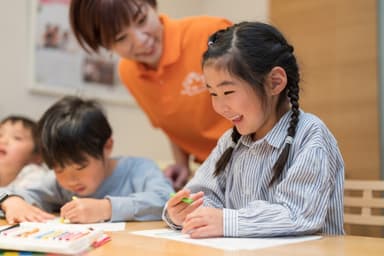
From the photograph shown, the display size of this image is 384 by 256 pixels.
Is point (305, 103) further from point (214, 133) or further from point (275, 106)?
point (275, 106)

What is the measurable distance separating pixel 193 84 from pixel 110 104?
1019 millimetres

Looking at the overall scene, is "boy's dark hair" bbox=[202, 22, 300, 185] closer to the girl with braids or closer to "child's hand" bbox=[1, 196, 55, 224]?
the girl with braids

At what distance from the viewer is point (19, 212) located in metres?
1.17

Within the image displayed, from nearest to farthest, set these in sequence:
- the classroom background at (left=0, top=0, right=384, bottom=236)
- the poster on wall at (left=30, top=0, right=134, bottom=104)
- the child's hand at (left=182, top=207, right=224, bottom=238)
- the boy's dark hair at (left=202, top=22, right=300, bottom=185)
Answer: the child's hand at (left=182, top=207, right=224, bottom=238), the boy's dark hair at (left=202, top=22, right=300, bottom=185), the classroom background at (left=0, top=0, right=384, bottom=236), the poster on wall at (left=30, top=0, right=134, bottom=104)

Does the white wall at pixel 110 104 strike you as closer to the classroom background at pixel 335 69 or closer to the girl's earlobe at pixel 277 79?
the classroom background at pixel 335 69

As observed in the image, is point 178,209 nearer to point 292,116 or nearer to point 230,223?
point 230,223

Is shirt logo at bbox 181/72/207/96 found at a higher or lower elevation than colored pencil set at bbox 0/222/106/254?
higher

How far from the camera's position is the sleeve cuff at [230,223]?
876mm

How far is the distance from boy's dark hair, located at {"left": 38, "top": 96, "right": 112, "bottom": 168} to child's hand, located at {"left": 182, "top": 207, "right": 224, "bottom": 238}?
50 cm

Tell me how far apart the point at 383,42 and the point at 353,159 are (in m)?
0.49

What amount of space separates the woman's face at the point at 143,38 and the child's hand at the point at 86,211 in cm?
49

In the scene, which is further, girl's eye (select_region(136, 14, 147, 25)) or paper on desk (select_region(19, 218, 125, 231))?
girl's eye (select_region(136, 14, 147, 25))

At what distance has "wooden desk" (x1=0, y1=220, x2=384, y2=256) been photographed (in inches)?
28.4

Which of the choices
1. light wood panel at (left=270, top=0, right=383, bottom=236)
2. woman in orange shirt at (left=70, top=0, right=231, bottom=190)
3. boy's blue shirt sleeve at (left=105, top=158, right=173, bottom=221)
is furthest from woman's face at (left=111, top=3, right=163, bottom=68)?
light wood panel at (left=270, top=0, right=383, bottom=236)
